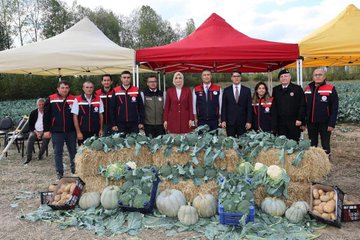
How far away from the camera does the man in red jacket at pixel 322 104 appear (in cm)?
568

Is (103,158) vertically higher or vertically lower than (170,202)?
higher

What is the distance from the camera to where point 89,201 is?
163 inches

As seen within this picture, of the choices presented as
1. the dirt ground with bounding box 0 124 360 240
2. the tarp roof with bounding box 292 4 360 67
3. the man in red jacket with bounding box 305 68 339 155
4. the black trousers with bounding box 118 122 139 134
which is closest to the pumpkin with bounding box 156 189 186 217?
the dirt ground with bounding box 0 124 360 240

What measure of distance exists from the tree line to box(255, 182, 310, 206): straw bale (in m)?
20.2

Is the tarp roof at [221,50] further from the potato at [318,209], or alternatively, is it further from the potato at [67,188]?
the potato at [318,209]

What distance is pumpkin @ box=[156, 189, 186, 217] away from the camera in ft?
12.6

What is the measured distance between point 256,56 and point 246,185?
284 centimetres

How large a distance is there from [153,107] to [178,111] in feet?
1.53

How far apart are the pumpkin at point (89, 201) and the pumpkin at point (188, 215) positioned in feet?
3.72

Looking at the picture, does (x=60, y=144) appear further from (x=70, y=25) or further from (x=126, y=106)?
(x=70, y=25)

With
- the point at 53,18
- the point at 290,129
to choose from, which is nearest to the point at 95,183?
the point at 290,129

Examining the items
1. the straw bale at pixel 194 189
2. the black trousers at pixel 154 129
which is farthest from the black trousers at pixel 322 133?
the straw bale at pixel 194 189

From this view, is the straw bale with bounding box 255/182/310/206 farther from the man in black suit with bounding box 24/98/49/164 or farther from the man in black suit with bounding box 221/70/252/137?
the man in black suit with bounding box 24/98/49/164

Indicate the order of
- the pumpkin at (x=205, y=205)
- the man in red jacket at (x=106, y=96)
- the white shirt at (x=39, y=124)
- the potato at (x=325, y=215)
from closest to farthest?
the potato at (x=325, y=215)
the pumpkin at (x=205, y=205)
the man in red jacket at (x=106, y=96)
the white shirt at (x=39, y=124)
